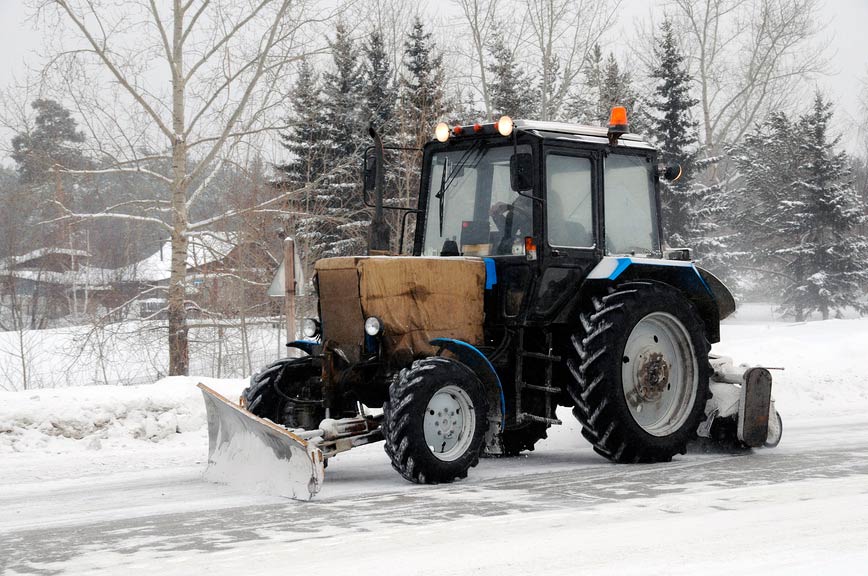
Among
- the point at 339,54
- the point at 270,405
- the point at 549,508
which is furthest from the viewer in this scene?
the point at 339,54

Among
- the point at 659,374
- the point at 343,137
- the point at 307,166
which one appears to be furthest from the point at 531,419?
the point at 343,137

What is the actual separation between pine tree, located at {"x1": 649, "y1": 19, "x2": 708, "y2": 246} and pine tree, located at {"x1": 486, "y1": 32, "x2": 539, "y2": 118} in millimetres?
4554

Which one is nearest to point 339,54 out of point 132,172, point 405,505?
point 132,172

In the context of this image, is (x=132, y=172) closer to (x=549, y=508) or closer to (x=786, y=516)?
(x=549, y=508)

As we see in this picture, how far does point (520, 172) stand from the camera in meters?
7.53

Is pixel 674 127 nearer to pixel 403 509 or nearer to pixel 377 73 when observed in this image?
pixel 377 73

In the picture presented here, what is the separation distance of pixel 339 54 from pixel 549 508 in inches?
474

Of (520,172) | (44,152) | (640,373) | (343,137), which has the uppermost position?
(343,137)

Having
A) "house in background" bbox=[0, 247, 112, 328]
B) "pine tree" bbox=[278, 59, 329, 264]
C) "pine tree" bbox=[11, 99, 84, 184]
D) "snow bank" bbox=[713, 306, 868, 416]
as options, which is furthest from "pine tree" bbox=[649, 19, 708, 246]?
"pine tree" bbox=[11, 99, 84, 184]

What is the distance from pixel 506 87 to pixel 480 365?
2711 cm

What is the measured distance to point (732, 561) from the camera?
4.84 metres

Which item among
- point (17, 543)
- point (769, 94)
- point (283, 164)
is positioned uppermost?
point (769, 94)

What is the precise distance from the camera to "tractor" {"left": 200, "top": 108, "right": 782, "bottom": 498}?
7.34 metres

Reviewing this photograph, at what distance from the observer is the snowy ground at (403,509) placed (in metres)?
4.97
